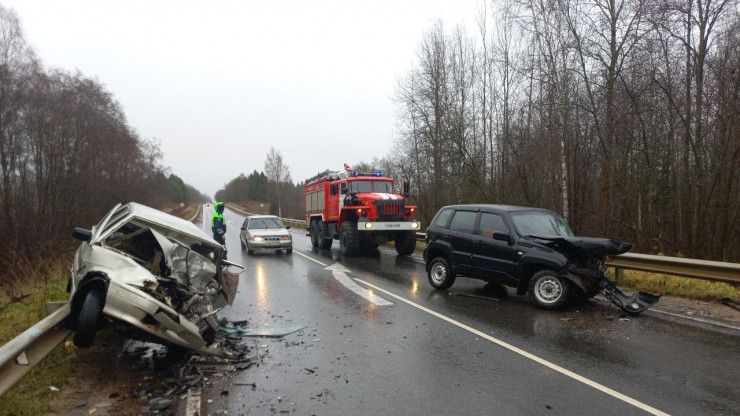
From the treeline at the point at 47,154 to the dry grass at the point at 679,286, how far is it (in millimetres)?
16888

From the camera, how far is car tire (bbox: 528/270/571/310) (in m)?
6.99

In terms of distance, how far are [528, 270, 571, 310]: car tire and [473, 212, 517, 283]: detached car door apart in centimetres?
42

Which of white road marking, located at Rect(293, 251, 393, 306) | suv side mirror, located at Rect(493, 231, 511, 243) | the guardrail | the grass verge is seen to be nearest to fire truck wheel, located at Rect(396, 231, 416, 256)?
white road marking, located at Rect(293, 251, 393, 306)

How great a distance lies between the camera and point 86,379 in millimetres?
4316

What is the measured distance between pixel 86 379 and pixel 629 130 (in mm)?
16065

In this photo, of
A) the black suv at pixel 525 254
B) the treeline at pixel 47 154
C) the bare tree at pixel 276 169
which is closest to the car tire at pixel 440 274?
the black suv at pixel 525 254

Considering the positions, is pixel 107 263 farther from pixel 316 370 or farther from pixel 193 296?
pixel 316 370

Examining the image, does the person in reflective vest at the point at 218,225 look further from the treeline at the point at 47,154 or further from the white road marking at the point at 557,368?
the white road marking at the point at 557,368

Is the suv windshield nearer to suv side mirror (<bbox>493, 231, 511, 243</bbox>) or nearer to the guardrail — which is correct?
suv side mirror (<bbox>493, 231, 511, 243</bbox>)

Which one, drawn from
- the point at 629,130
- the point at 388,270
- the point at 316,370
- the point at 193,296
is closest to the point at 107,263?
the point at 193,296

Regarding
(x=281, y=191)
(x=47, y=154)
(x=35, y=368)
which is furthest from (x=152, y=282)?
(x=281, y=191)

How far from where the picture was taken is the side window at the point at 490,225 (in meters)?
7.99

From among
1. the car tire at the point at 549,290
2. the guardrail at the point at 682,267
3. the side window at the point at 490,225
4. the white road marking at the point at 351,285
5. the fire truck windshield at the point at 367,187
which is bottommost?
the white road marking at the point at 351,285

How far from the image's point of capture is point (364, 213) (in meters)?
14.8
